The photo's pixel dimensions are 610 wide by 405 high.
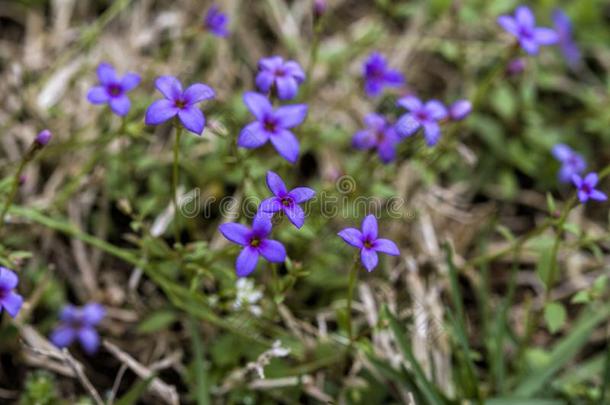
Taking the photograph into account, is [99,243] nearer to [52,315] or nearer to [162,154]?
[52,315]

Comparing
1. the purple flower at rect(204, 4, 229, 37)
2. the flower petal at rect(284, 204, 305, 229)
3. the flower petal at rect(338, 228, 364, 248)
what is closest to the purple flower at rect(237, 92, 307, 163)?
the flower petal at rect(284, 204, 305, 229)

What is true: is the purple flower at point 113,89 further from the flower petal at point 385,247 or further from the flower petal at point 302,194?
the flower petal at point 385,247

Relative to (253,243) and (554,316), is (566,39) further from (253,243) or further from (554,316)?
(253,243)

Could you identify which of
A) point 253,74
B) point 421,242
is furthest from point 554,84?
point 253,74

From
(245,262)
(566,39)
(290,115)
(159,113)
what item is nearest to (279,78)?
(290,115)

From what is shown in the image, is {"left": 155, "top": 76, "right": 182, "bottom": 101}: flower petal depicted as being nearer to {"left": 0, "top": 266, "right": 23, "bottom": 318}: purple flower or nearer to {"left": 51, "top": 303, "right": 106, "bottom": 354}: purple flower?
{"left": 0, "top": 266, "right": 23, "bottom": 318}: purple flower
